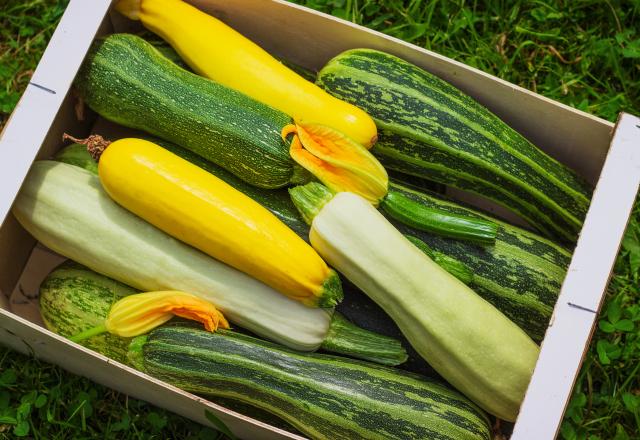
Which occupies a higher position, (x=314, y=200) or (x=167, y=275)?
(x=314, y=200)

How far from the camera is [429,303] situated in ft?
5.18

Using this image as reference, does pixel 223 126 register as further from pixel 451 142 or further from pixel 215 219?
pixel 451 142

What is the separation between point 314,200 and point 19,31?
121 cm

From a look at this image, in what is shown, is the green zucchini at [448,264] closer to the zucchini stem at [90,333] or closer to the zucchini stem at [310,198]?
the zucchini stem at [310,198]

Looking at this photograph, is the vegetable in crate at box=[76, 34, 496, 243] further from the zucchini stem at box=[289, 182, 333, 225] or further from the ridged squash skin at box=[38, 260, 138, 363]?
the ridged squash skin at box=[38, 260, 138, 363]

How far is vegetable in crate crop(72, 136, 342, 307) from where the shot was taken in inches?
62.1

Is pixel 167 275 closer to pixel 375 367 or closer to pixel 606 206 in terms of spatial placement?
pixel 375 367

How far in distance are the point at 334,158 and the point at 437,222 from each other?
262mm

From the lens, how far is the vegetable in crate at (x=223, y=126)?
1661 millimetres

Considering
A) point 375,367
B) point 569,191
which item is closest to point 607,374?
point 569,191

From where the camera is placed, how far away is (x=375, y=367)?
1.67 metres

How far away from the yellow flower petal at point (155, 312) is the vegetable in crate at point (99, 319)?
0.07 meters

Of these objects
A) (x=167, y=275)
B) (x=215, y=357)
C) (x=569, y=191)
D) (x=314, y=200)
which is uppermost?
(x=569, y=191)

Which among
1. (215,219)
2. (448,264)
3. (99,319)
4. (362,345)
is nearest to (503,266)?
(448,264)
